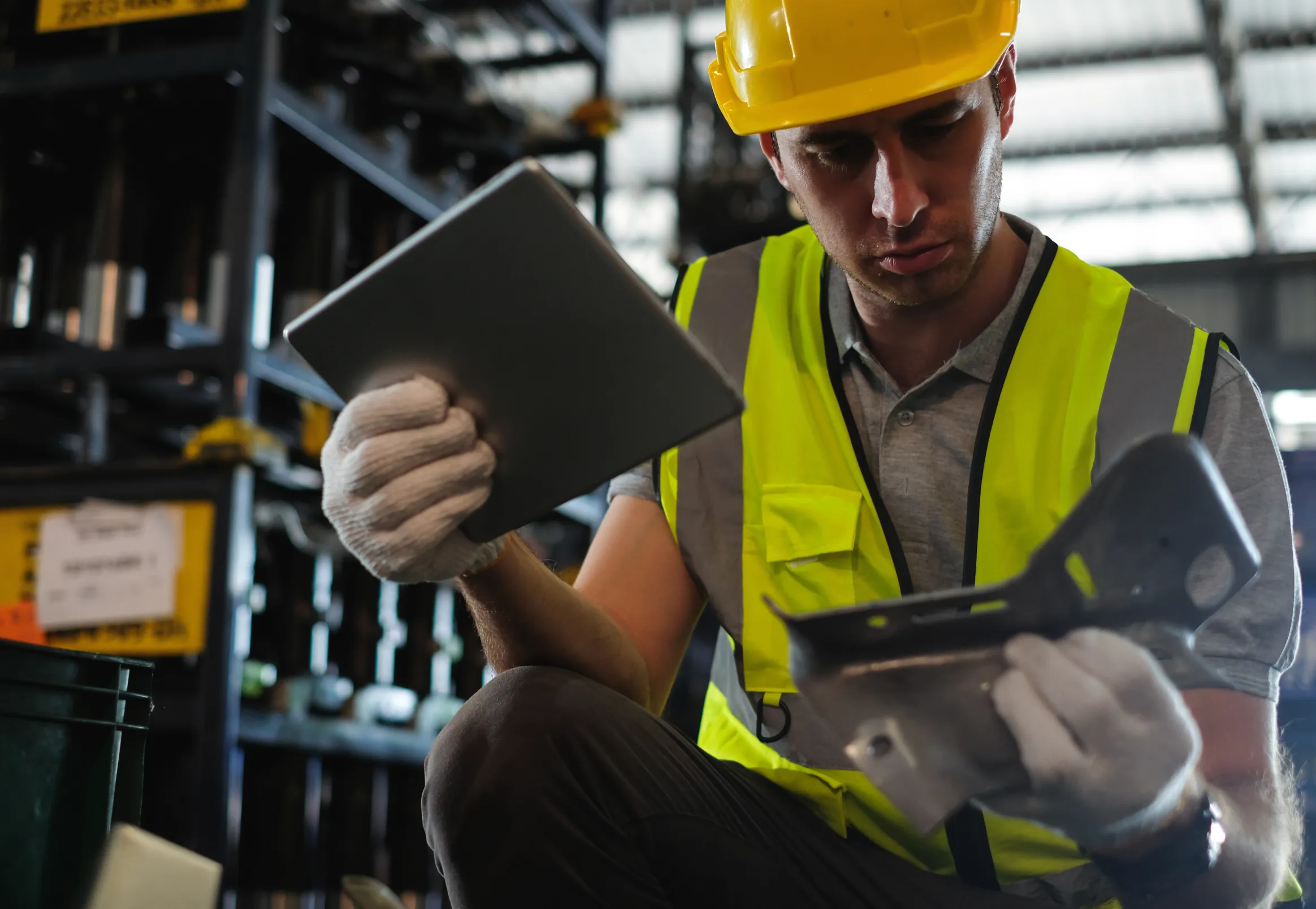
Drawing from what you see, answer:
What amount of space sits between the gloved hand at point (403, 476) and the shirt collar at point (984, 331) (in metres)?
0.65

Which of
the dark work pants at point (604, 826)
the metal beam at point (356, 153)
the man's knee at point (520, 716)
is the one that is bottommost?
the dark work pants at point (604, 826)

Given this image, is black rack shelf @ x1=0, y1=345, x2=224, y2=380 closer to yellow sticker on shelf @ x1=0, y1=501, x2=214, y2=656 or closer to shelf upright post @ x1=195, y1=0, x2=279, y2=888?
shelf upright post @ x1=195, y1=0, x2=279, y2=888

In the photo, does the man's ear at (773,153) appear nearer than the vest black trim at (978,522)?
No

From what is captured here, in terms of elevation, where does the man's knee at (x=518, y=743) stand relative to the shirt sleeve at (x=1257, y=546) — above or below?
below

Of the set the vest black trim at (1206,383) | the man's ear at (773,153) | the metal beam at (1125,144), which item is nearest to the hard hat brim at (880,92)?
the man's ear at (773,153)

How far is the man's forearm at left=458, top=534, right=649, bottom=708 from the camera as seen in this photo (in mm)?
1461

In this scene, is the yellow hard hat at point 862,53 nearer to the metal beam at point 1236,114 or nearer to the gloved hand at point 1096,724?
the gloved hand at point 1096,724

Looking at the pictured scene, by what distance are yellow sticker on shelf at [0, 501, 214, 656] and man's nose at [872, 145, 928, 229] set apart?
1.57m

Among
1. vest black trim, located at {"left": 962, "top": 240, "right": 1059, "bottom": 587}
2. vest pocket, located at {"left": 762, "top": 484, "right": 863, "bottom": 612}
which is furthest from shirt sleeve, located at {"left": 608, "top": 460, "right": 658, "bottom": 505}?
vest black trim, located at {"left": 962, "top": 240, "right": 1059, "bottom": 587}

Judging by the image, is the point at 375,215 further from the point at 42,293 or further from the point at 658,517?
the point at 658,517

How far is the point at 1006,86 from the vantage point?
1.80m

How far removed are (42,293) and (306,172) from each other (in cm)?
69

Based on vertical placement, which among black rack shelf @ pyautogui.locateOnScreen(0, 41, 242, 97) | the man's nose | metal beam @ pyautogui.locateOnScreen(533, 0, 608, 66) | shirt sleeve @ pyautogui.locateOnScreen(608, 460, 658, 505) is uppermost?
metal beam @ pyautogui.locateOnScreen(533, 0, 608, 66)

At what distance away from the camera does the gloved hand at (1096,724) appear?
106cm
